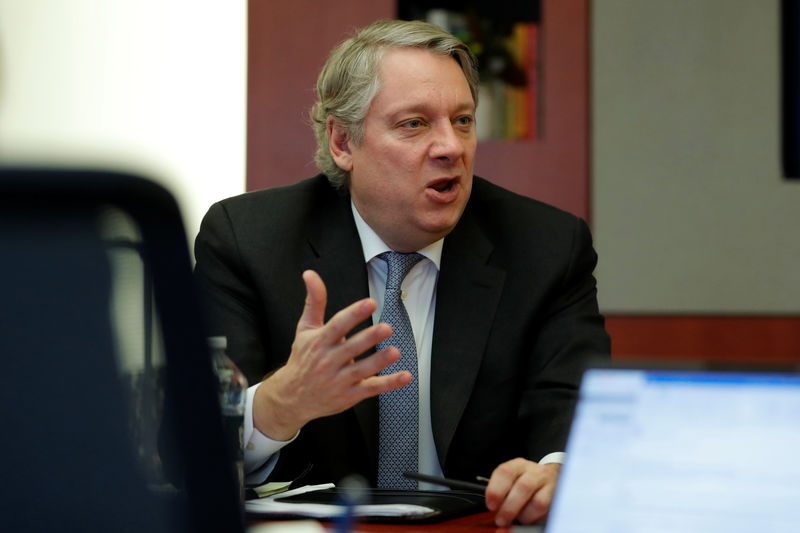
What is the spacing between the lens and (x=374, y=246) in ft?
6.52

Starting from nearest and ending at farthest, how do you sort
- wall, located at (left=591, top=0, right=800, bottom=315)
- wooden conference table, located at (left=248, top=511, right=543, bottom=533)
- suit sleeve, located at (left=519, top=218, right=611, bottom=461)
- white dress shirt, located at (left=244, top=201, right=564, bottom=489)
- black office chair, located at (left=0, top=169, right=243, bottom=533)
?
1. black office chair, located at (left=0, top=169, right=243, bottom=533)
2. wooden conference table, located at (left=248, top=511, right=543, bottom=533)
3. suit sleeve, located at (left=519, top=218, right=611, bottom=461)
4. white dress shirt, located at (left=244, top=201, right=564, bottom=489)
5. wall, located at (left=591, top=0, right=800, bottom=315)

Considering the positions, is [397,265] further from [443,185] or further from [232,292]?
[232,292]

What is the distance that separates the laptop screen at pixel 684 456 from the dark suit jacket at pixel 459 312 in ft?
2.59

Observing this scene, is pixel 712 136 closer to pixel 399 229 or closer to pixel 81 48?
pixel 399 229

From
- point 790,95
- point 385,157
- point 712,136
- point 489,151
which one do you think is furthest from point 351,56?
point 790,95

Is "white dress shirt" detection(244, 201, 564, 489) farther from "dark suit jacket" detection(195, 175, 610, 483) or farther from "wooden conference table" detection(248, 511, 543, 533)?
"wooden conference table" detection(248, 511, 543, 533)

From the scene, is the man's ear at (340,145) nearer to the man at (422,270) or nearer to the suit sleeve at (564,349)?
the man at (422,270)

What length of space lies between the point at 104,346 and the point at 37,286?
0.05 m

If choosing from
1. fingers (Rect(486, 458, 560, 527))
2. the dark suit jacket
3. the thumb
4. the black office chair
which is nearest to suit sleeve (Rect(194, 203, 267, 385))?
the dark suit jacket

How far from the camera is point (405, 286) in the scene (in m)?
1.95

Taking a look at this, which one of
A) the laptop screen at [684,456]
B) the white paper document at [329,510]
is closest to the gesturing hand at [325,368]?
the white paper document at [329,510]

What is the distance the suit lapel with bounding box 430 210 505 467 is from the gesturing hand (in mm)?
373

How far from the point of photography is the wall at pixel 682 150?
2848 millimetres

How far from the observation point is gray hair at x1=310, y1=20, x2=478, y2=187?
1976 mm
